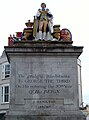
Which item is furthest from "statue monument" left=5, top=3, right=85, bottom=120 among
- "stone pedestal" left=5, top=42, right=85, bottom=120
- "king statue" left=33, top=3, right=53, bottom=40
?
"king statue" left=33, top=3, right=53, bottom=40

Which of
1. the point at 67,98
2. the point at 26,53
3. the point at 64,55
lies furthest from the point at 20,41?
the point at 67,98

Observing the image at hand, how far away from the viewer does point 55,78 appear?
56.5 ft

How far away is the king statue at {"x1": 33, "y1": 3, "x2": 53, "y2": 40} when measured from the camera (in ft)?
59.7

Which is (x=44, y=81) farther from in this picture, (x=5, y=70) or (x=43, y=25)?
(x=5, y=70)

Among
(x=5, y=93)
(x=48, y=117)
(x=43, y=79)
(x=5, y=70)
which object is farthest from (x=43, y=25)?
(x=5, y=70)

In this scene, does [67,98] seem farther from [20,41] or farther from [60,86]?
[20,41]

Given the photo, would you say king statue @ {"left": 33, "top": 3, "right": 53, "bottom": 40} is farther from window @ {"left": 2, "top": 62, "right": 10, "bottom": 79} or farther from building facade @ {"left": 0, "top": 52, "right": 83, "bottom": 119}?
window @ {"left": 2, "top": 62, "right": 10, "bottom": 79}

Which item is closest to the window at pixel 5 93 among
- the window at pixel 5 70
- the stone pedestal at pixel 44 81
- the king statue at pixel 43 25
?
the window at pixel 5 70

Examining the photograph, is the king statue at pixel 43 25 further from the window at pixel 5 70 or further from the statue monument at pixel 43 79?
the window at pixel 5 70

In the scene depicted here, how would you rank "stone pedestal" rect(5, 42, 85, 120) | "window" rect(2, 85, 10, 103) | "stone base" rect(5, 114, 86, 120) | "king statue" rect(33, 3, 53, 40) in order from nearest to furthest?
"stone base" rect(5, 114, 86, 120), "stone pedestal" rect(5, 42, 85, 120), "king statue" rect(33, 3, 53, 40), "window" rect(2, 85, 10, 103)

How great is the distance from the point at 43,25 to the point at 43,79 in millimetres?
3027

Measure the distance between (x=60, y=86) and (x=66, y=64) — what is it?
1177 millimetres

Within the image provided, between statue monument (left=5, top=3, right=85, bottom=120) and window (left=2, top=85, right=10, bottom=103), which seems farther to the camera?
A: window (left=2, top=85, right=10, bottom=103)

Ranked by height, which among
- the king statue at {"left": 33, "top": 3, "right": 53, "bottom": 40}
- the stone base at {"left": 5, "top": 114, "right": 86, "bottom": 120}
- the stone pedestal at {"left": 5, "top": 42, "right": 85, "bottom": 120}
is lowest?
the stone base at {"left": 5, "top": 114, "right": 86, "bottom": 120}
